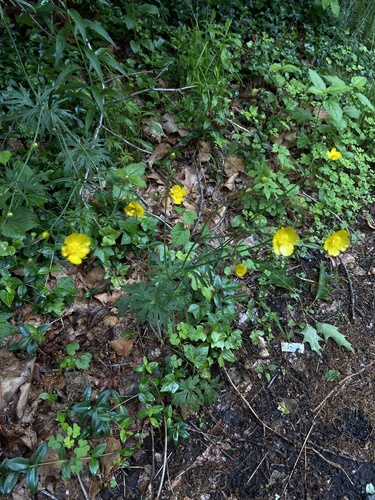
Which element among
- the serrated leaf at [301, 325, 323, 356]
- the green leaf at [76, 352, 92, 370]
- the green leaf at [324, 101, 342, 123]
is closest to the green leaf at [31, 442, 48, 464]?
the green leaf at [76, 352, 92, 370]

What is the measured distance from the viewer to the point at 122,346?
195cm

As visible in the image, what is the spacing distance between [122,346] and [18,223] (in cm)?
72

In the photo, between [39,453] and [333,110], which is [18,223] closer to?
[39,453]

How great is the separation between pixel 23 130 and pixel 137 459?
172cm

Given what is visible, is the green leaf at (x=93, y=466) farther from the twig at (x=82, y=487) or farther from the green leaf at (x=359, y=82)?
the green leaf at (x=359, y=82)

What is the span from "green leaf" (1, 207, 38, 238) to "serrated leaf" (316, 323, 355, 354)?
4.97 ft

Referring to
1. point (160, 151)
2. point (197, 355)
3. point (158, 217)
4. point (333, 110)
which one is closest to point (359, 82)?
point (333, 110)

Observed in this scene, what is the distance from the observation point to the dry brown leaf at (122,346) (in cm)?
194

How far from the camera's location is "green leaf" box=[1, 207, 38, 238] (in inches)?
72.8

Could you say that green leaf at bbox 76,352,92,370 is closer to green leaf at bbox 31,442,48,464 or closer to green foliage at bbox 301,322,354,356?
green leaf at bbox 31,442,48,464

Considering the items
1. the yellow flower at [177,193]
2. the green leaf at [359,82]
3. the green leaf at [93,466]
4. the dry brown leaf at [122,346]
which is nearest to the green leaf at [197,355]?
the dry brown leaf at [122,346]

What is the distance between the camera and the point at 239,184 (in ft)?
8.79

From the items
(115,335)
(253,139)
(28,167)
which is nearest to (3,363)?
(115,335)

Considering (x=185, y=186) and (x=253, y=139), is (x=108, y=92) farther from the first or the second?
(x=253, y=139)
